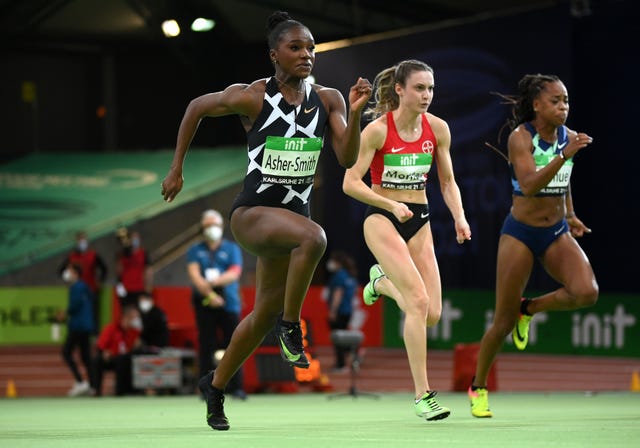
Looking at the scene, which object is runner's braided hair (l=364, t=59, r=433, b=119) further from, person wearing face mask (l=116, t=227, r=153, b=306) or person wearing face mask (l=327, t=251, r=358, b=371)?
person wearing face mask (l=116, t=227, r=153, b=306)

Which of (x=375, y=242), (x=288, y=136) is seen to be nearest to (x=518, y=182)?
(x=375, y=242)

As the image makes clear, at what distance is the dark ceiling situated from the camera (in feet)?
78.1

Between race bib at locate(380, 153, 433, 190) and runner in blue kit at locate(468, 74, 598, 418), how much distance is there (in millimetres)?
587

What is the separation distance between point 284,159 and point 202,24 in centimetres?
1914

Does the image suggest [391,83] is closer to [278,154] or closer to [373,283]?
[373,283]

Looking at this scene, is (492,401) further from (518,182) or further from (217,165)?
(217,165)

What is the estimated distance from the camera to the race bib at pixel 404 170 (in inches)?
331

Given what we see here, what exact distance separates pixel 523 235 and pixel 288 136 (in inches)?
77.5

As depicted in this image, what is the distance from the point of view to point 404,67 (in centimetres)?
853

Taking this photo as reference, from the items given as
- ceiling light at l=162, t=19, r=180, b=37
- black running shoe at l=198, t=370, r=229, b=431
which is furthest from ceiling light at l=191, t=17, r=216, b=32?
black running shoe at l=198, t=370, r=229, b=431

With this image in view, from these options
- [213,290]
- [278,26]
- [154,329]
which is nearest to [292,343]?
[278,26]

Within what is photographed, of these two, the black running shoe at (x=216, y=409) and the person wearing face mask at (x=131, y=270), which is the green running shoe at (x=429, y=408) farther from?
the person wearing face mask at (x=131, y=270)

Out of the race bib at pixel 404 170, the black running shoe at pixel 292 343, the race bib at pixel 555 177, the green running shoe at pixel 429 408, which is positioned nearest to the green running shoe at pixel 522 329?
the race bib at pixel 555 177

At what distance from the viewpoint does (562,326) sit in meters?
16.6
